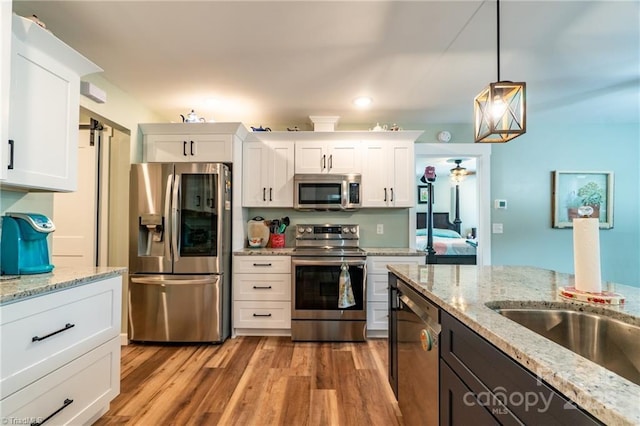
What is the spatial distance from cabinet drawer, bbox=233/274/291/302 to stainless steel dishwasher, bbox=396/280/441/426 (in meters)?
1.51

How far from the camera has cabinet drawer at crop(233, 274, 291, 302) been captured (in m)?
3.04

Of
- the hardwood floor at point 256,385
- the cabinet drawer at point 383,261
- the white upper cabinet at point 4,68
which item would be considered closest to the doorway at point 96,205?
the hardwood floor at point 256,385

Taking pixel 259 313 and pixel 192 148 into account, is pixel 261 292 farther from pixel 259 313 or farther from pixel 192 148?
pixel 192 148

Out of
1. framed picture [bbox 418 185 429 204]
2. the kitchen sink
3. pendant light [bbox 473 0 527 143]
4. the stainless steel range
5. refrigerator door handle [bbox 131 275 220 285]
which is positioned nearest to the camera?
the kitchen sink

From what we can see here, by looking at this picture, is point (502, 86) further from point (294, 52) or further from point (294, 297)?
point (294, 297)

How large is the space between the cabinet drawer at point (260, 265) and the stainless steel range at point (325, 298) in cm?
12

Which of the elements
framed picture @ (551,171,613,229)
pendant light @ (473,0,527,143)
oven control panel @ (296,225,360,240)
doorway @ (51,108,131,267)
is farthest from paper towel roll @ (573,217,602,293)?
doorway @ (51,108,131,267)

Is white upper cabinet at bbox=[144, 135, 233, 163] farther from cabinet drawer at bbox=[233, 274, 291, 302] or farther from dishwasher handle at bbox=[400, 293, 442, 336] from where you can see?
dishwasher handle at bbox=[400, 293, 442, 336]

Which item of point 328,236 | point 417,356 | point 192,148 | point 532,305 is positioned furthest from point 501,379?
point 192,148

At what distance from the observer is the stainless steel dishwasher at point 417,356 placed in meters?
1.26

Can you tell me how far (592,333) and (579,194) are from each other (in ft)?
11.1

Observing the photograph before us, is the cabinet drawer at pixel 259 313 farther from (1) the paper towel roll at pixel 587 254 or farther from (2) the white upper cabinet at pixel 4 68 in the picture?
(1) the paper towel roll at pixel 587 254

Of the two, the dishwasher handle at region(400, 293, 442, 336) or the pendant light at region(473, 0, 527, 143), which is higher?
the pendant light at region(473, 0, 527, 143)

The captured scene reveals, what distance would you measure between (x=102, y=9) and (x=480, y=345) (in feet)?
8.25
